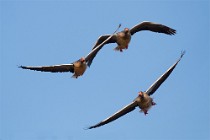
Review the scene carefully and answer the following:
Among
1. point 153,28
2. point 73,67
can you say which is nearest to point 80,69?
point 73,67

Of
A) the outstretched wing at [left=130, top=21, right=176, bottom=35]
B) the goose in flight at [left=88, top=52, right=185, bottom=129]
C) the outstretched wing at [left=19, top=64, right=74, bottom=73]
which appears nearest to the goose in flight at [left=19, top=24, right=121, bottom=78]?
the outstretched wing at [left=19, top=64, right=74, bottom=73]

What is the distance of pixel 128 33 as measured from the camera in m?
35.9

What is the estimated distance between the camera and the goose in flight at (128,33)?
118 feet

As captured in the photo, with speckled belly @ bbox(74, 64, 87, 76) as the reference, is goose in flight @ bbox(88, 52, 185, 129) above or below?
below

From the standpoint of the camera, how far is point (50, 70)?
1374 inches

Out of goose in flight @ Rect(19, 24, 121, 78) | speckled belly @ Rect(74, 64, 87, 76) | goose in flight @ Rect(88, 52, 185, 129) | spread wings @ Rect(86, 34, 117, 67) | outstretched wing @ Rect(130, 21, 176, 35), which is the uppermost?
outstretched wing @ Rect(130, 21, 176, 35)

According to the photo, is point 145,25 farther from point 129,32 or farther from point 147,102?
point 147,102

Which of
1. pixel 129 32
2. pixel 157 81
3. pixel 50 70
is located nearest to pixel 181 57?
pixel 157 81

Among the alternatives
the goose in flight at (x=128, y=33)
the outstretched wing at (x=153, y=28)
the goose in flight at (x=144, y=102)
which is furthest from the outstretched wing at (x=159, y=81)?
the outstretched wing at (x=153, y=28)

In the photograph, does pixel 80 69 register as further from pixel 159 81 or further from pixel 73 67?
pixel 159 81

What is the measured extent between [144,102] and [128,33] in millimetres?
4746

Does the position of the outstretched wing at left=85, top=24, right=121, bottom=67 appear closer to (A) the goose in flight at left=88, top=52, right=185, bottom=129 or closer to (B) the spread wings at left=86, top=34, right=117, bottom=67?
(B) the spread wings at left=86, top=34, right=117, bottom=67

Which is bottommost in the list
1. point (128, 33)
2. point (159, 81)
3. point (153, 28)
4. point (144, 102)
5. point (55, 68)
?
point (144, 102)

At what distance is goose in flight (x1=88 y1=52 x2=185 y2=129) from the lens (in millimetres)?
32750
